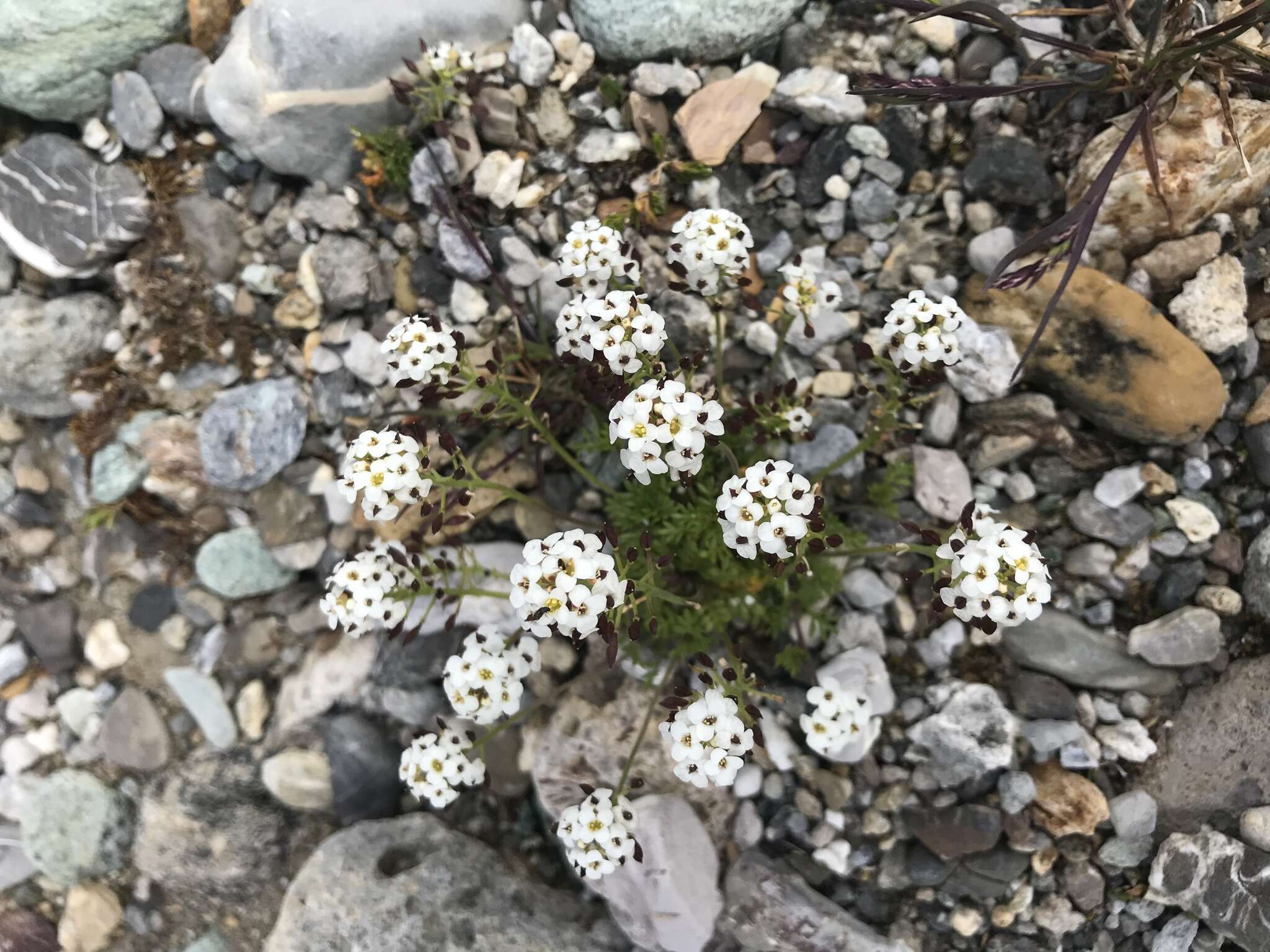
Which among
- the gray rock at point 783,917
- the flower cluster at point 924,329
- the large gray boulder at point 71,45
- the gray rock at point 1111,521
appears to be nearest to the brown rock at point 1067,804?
the gray rock at point 783,917

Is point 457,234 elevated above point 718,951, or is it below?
above

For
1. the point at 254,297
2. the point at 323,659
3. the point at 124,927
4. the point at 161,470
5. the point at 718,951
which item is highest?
the point at 254,297

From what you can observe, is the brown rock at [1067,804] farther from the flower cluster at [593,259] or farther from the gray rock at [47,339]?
the gray rock at [47,339]

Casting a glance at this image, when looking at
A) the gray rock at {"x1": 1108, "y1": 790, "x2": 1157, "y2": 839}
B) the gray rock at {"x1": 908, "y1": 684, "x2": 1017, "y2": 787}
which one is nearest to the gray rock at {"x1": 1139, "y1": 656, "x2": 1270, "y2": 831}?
the gray rock at {"x1": 1108, "y1": 790, "x2": 1157, "y2": 839}

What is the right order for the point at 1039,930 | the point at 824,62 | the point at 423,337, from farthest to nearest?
the point at 824,62 < the point at 1039,930 < the point at 423,337

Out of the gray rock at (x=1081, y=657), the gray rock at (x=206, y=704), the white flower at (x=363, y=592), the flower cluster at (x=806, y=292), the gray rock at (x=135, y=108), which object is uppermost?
the gray rock at (x=135, y=108)

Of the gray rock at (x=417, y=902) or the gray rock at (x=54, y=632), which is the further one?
the gray rock at (x=54, y=632)

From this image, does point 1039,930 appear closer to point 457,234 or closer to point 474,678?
point 474,678

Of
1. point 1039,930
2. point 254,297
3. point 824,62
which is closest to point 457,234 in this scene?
point 254,297
